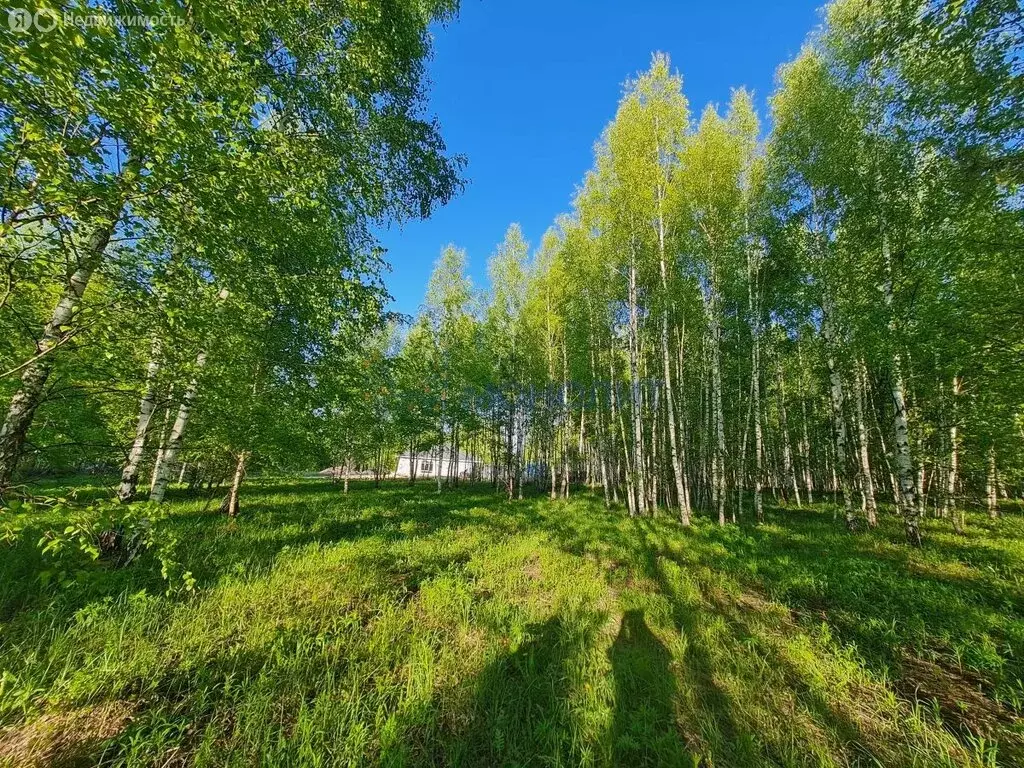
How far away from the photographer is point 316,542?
280 inches

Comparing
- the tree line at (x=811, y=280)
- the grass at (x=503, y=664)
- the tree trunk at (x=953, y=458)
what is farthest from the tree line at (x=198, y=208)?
the tree trunk at (x=953, y=458)

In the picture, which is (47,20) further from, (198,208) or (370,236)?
(370,236)

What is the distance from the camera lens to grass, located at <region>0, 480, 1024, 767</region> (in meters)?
2.73

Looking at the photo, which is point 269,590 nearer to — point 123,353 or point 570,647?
point 123,353

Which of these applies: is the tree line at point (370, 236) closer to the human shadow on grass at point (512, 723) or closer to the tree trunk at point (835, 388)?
the tree trunk at point (835, 388)

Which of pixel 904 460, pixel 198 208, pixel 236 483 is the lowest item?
pixel 236 483

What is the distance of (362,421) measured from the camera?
11.9 meters

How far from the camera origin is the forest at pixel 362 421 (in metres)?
2.76

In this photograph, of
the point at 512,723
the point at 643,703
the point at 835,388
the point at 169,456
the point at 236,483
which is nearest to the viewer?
the point at 512,723

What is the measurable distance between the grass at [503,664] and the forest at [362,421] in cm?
4

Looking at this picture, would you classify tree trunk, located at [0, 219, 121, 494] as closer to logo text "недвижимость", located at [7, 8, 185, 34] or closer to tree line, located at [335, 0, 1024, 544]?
logo text "недвижимость", located at [7, 8, 185, 34]

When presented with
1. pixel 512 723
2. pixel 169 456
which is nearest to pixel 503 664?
pixel 512 723

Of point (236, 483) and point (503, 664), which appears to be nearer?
point (503, 664)

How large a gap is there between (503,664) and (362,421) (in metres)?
9.74
